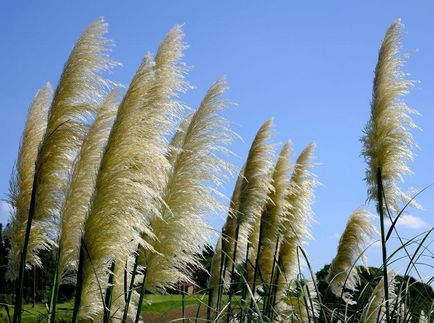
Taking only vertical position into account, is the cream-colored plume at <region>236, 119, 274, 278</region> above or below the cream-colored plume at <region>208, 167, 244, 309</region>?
above

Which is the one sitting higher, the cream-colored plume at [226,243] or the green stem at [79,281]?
the cream-colored plume at [226,243]

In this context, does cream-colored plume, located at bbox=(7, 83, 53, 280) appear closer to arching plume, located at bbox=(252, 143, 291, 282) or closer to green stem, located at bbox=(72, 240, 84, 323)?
green stem, located at bbox=(72, 240, 84, 323)

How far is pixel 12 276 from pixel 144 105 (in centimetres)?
223

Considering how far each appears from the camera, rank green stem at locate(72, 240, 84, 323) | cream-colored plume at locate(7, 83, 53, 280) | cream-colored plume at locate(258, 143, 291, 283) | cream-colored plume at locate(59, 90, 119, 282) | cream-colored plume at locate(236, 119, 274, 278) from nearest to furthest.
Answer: green stem at locate(72, 240, 84, 323)
cream-colored plume at locate(59, 90, 119, 282)
cream-colored plume at locate(7, 83, 53, 280)
cream-colored plume at locate(236, 119, 274, 278)
cream-colored plume at locate(258, 143, 291, 283)

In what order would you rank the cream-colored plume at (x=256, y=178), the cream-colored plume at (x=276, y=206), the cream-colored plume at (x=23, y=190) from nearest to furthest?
the cream-colored plume at (x=23, y=190) → the cream-colored plume at (x=256, y=178) → the cream-colored plume at (x=276, y=206)

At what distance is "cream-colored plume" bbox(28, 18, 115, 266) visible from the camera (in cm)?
504

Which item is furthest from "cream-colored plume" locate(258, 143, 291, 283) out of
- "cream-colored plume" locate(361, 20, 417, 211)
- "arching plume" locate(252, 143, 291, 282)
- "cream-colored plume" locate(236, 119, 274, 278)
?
"cream-colored plume" locate(361, 20, 417, 211)

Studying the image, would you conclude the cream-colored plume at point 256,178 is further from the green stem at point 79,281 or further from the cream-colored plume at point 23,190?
the green stem at point 79,281

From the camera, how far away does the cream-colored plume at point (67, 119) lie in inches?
198

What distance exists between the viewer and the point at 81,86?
5.13m

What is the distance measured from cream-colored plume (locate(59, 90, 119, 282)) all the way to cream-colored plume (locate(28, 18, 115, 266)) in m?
0.14

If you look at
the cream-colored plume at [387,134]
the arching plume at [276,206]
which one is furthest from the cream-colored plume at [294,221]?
the cream-colored plume at [387,134]

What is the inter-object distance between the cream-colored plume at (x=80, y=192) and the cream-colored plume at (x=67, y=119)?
5.6 inches

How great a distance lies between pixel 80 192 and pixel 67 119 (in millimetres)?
593
